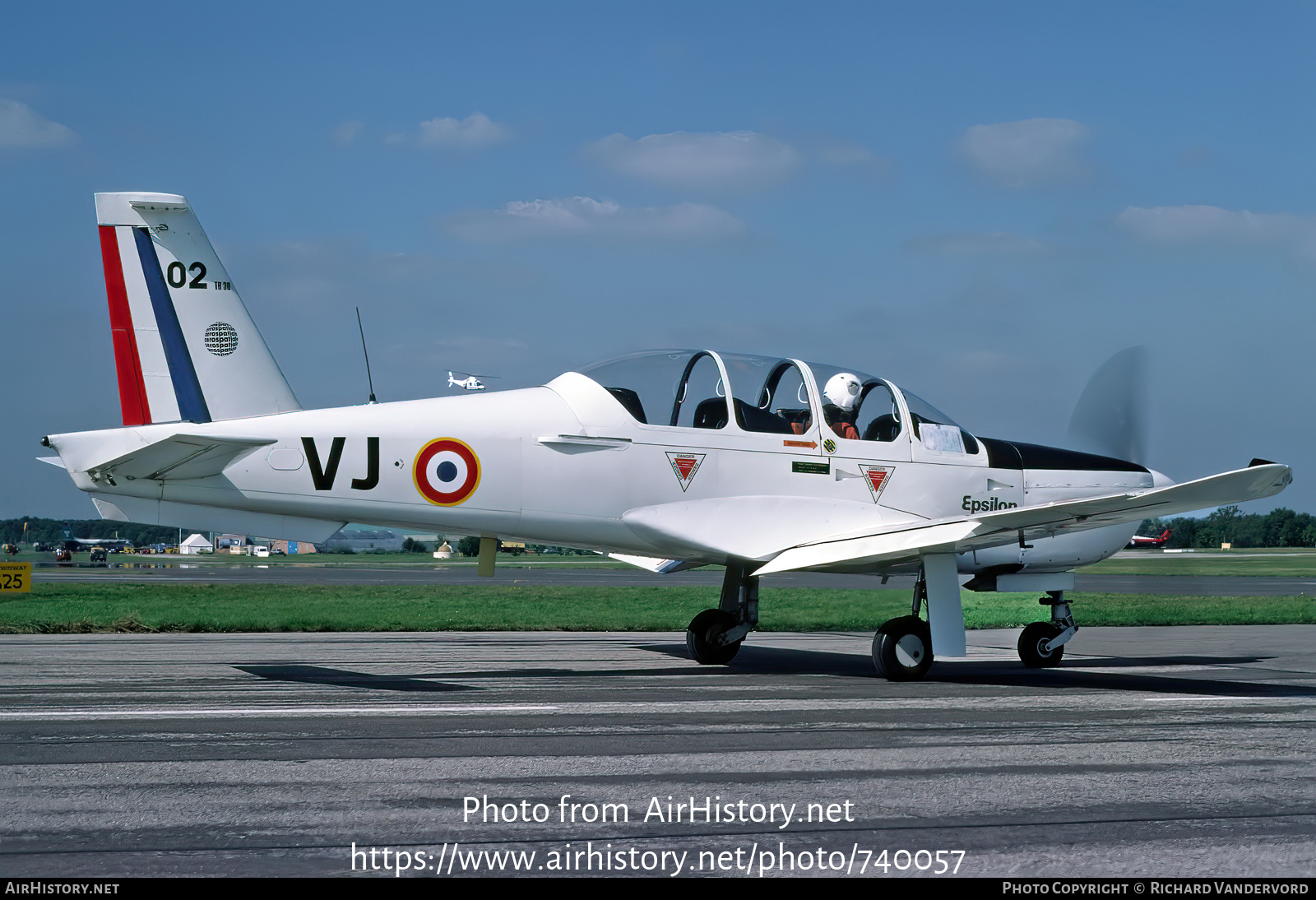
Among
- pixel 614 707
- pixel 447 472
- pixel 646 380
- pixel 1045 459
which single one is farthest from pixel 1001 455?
pixel 447 472

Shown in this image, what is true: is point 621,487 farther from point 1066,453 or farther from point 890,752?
point 1066,453

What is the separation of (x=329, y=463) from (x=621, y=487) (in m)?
2.76

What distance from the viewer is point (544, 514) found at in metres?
10.6

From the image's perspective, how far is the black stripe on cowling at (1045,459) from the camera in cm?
1288

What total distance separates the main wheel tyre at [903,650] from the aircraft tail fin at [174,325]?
619 centimetres

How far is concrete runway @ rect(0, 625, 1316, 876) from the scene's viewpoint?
14.8 ft

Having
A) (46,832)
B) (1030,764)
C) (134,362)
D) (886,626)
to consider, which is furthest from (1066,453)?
(46,832)

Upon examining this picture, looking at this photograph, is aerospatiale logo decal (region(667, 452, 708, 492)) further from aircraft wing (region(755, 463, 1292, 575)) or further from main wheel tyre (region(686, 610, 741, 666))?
main wheel tyre (region(686, 610, 741, 666))

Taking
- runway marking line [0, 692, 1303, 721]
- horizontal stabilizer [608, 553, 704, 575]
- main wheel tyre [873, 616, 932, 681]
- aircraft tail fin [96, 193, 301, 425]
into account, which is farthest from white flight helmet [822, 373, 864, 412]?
aircraft tail fin [96, 193, 301, 425]

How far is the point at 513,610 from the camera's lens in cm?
2408

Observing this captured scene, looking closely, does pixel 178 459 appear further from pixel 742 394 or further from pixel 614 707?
pixel 742 394

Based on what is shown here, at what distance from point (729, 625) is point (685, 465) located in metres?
2.76

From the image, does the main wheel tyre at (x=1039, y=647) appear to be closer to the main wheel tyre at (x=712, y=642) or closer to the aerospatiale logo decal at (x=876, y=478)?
the aerospatiale logo decal at (x=876, y=478)

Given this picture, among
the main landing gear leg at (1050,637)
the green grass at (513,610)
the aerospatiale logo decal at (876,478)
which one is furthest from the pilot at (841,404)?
the green grass at (513,610)
